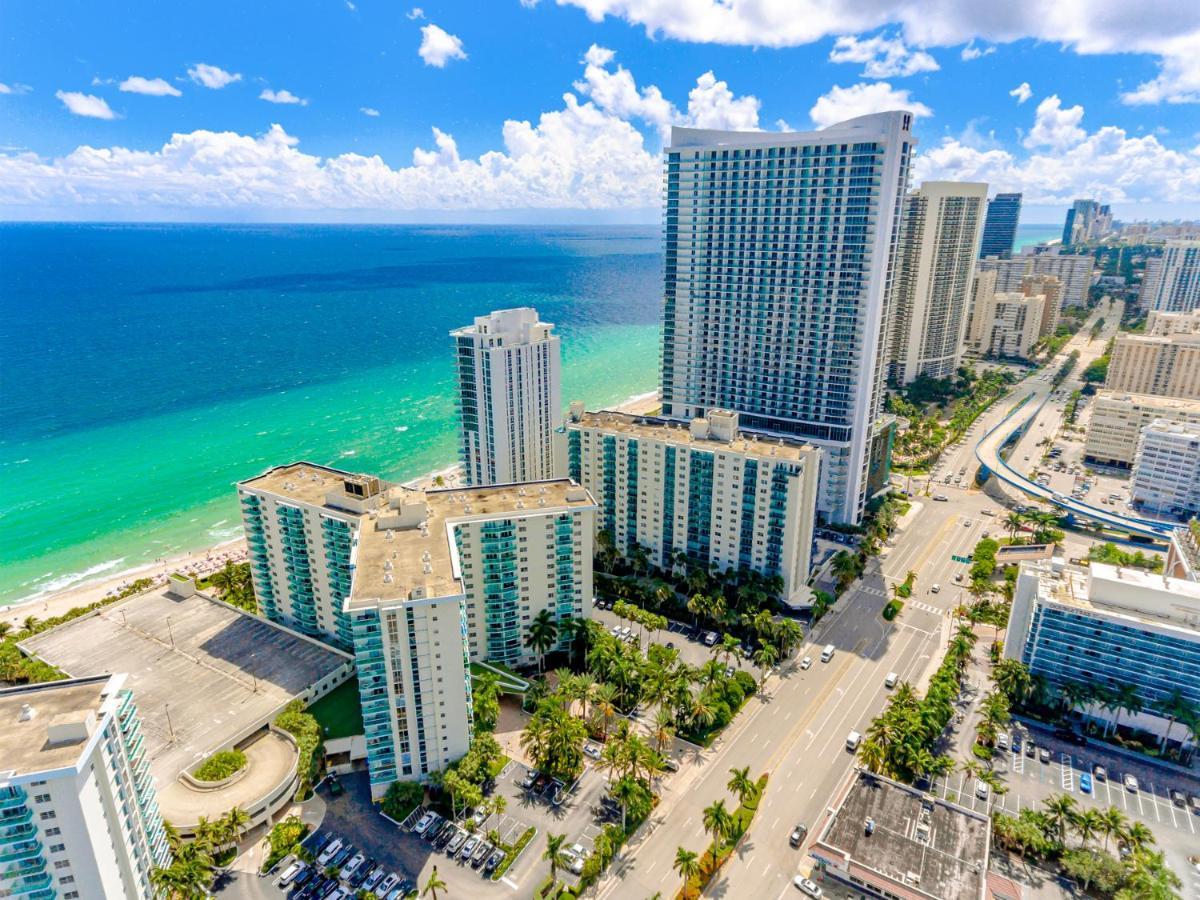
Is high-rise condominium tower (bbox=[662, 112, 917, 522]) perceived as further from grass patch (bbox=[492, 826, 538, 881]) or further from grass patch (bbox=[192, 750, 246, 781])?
grass patch (bbox=[192, 750, 246, 781])

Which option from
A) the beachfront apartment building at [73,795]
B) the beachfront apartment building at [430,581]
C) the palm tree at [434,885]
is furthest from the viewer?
the beachfront apartment building at [430,581]

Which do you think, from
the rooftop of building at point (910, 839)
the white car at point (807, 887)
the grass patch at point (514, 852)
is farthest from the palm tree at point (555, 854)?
the rooftop of building at point (910, 839)

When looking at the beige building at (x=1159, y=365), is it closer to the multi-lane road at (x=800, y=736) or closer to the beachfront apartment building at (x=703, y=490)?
the multi-lane road at (x=800, y=736)

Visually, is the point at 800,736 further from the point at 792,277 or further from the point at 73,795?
the point at 792,277

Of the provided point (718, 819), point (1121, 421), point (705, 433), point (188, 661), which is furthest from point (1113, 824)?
point (1121, 421)

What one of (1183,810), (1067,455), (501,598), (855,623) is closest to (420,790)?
(501,598)

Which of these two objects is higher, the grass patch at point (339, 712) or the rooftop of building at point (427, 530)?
the rooftop of building at point (427, 530)

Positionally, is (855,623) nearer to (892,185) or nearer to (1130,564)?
(1130,564)
